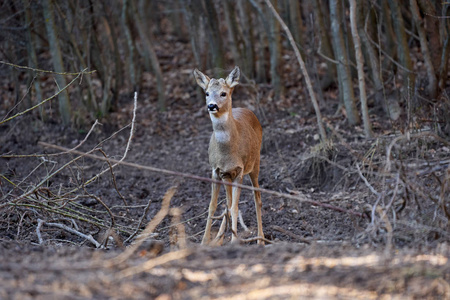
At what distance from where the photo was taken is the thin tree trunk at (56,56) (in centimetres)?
1212

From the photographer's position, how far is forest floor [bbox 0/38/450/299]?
3896 mm

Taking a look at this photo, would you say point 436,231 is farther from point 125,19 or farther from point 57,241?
point 125,19

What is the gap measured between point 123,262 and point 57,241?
2.61 m

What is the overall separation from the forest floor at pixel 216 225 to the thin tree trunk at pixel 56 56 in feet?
1.32

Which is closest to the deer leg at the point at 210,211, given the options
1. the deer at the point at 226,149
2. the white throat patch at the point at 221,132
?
the deer at the point at 226,149

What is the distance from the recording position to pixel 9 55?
12.5 m

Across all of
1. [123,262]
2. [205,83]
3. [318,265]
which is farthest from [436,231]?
[205,83]

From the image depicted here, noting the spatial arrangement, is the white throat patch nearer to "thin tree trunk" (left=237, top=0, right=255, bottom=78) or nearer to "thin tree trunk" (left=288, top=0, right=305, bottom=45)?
"thin tree trunk" (left=288, top=0, right=305, bottom=45)

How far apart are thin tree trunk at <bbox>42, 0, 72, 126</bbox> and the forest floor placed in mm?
402

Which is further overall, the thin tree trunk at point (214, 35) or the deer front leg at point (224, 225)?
the thin tree trunk at point (214, 35)

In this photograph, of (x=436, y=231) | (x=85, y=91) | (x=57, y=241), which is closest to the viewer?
(x=436, y=231)

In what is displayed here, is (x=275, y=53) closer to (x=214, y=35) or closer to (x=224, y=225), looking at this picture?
(x=214, y=35)

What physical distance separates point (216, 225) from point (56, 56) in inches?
258

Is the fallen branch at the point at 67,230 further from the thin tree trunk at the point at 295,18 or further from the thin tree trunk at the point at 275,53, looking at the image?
the thin tree trunk at the point at 295,18
